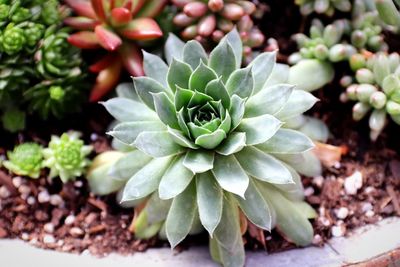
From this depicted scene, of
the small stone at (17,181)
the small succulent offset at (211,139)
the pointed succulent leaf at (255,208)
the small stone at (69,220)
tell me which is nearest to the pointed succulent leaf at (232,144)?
the small succulent offset at (211,139)

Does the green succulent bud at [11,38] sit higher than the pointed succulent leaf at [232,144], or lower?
higher

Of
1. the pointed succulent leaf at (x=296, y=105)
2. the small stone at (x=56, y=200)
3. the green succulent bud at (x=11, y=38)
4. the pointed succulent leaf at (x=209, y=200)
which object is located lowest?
the small stone at (x=56, y=200)

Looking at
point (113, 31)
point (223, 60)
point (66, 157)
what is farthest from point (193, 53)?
point (66, 157)

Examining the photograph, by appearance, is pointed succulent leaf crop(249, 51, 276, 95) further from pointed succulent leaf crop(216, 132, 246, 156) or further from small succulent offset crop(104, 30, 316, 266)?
pointed succulent leaf crop(216, 132, 246, 156)

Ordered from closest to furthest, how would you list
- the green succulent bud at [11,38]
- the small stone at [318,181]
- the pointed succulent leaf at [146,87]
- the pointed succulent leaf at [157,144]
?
the pointed succulent leaf at [157,144] → the pointed succulent leaf at [146,87] → the green succulent bud at [11,38] → the small stone at [318,181]

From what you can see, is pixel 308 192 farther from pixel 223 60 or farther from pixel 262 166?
pixel 223 60

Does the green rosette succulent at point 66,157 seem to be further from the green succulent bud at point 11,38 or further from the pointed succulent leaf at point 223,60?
the pointed succulent leaf at point 223,60

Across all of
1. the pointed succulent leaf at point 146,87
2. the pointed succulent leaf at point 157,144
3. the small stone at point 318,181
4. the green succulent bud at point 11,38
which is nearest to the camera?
the pointed succulent leaf at point 157,144
